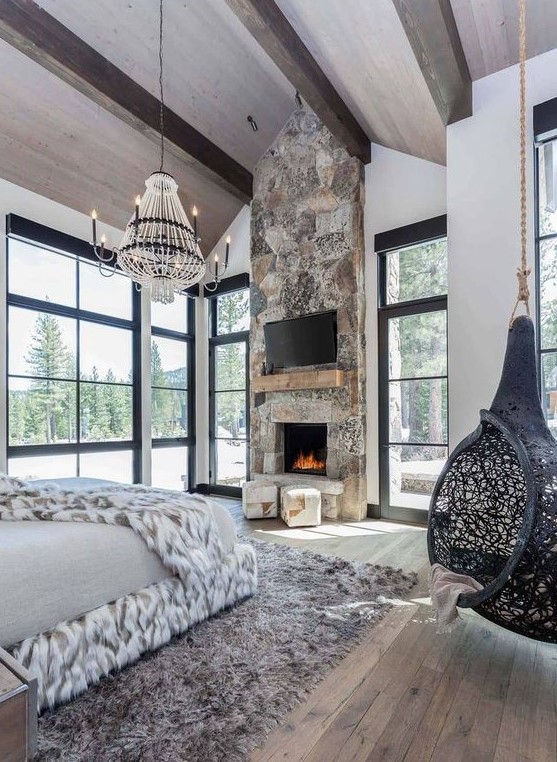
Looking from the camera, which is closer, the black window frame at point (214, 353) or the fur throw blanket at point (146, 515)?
the fur throw blanket at point (146, 515)

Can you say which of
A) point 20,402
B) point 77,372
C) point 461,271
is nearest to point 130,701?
point 461,271

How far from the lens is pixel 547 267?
2.89 meters

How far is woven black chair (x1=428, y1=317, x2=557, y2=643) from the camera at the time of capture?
172cm

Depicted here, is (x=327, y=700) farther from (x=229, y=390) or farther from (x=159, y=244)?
(x=229, y=390)

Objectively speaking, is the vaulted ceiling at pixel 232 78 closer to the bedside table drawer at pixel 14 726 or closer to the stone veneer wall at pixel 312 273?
the stone veneer wall at pixel 312 273

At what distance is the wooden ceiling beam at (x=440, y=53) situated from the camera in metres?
2.70

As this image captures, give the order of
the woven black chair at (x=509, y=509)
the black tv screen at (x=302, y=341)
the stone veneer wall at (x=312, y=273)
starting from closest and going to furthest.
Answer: the woven black chair at (x=509, y=509)
the stone veneer wall at (x=312, y=273)
the black tv screen at (x=302, y=341)

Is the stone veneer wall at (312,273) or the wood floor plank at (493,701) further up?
the stone veneer wall at (312,273)

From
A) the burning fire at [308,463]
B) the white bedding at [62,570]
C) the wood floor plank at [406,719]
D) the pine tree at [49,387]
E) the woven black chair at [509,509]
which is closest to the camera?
the wood floor plank at [406,719]

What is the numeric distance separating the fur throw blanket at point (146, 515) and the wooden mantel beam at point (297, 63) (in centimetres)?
328

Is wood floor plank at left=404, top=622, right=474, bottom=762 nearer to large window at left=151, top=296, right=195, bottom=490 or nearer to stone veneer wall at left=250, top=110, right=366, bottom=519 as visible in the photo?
stone veneer wall at left=250, top=110, right=366, bottom=519

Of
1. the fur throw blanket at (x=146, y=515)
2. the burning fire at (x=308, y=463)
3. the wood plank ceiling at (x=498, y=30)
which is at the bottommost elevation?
the burning fire at (x=308, y=463)

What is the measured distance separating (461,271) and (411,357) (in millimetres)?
1403

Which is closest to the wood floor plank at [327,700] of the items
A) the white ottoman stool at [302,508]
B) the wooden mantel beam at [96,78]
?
the white ottoman stool at [302,508]
